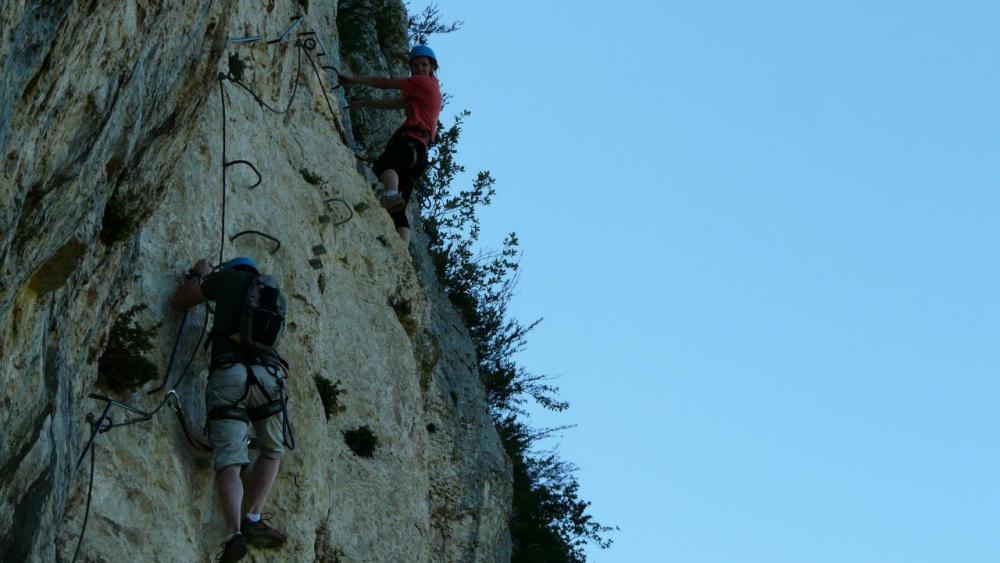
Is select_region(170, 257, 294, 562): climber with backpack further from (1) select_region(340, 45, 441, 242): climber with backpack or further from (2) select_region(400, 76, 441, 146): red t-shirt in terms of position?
(2) select_region(400, 76, 441, 146): red t-shirt

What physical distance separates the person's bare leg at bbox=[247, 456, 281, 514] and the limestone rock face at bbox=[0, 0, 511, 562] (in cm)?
32

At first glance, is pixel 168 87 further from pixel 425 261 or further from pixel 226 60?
pixel 425 261

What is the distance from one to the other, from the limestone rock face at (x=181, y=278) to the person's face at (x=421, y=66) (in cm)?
103

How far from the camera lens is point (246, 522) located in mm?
10484

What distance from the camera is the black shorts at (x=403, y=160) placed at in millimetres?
16344

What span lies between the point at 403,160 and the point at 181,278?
555cm

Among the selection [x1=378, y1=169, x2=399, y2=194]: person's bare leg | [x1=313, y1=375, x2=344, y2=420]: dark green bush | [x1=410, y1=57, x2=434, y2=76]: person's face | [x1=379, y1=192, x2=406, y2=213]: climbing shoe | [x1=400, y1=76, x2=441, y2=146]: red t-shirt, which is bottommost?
[x1=313, y1=375, x2=344, y2=420]: dark green bush

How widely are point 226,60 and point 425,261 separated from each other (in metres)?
5.96

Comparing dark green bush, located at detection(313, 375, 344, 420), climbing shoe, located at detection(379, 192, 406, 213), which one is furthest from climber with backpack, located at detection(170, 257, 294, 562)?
climbing shoe, located at detection(379, 192, 406, 213)

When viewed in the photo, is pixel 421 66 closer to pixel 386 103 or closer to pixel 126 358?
pixel 386 103

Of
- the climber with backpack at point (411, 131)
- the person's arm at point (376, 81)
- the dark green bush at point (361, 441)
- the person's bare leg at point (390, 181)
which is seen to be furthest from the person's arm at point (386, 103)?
the dark green bush at point (361, 441)

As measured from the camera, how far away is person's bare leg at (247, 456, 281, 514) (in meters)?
10.6

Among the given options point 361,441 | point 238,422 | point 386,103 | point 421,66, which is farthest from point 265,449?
point 421,66

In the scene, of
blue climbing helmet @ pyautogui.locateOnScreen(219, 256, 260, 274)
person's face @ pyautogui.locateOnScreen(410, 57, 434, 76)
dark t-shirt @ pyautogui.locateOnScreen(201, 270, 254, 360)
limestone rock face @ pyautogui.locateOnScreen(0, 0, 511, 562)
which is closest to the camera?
limestone rock face @ pyautogui.locateOnScreen(0, 0, 511, 562)
